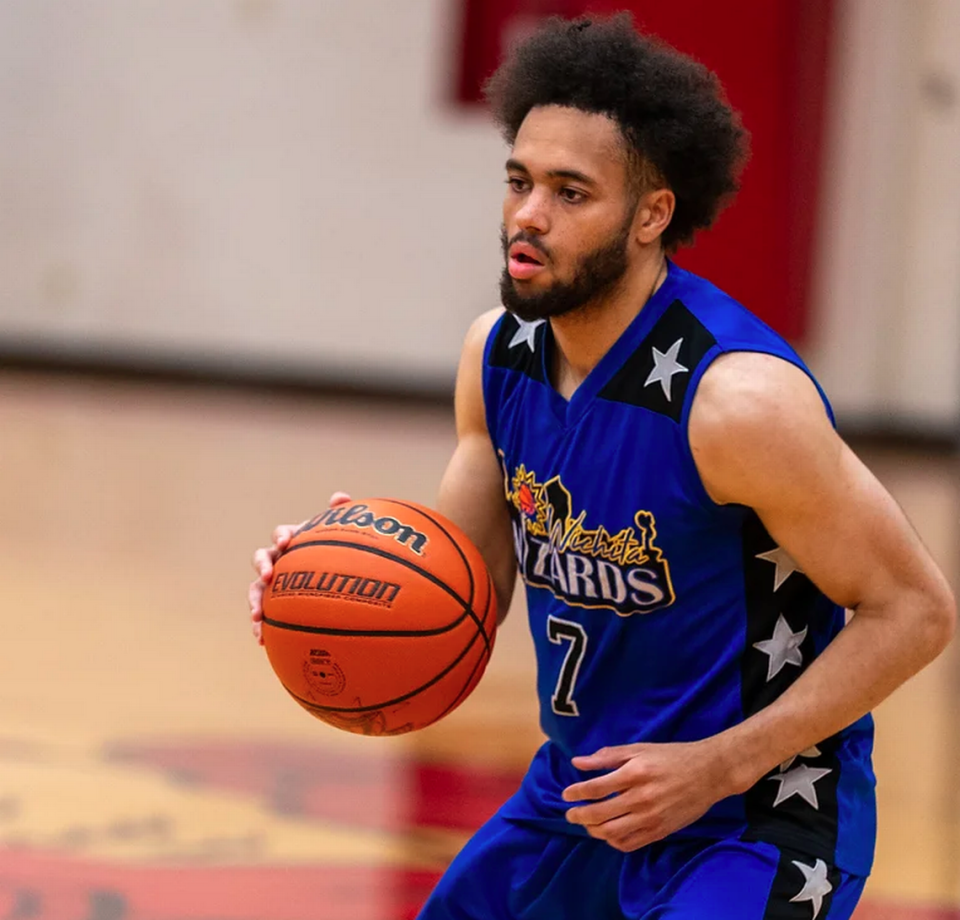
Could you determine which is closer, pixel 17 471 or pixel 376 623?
pixel 376 623

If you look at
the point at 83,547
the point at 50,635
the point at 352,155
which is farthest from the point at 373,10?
the point at 50,635

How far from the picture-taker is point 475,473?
332 centimetres

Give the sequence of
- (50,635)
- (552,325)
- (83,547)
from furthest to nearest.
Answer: (83,547) < (50,635) < (552,325)

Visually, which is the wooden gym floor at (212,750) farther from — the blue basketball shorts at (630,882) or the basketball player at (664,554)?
the basketball player at (664,554)

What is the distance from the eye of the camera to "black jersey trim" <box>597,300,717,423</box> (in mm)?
2811

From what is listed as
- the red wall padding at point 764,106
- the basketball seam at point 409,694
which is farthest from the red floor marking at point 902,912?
the red wall padding at point 764,106

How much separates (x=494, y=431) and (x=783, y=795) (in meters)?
0.91

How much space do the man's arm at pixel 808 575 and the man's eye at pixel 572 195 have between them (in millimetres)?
395

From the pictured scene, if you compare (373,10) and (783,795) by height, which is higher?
(373,10)

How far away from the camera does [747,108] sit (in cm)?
1313

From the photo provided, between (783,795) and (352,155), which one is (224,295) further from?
(783,795)

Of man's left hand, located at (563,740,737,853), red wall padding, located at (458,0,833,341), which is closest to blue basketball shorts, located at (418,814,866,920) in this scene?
man's left hand, located at (563,740,737,853)

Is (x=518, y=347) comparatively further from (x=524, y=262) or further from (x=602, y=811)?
(x=602, y=811)

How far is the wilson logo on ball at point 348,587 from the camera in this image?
9.60 feet
